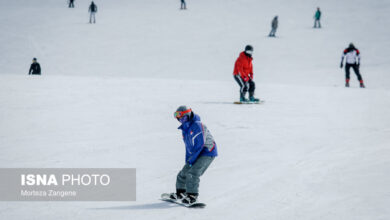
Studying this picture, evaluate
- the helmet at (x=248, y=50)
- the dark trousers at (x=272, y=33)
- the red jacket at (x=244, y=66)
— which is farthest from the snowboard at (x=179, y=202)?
the dark trousers at (x=272, y=33)

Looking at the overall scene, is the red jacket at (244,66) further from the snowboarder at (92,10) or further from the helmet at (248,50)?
the snowboarder at (92,10)

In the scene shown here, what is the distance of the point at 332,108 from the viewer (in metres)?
11.9

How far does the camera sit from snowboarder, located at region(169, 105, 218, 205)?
532 centimetres

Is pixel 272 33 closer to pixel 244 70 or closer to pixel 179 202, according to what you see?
pixel 244 70

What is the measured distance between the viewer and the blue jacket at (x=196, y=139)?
5316 mm

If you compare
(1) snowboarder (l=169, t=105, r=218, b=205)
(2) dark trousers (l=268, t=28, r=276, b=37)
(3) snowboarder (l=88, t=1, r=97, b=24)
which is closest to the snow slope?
(1) snowboarder (l=169, t=105, r=218, b=205)

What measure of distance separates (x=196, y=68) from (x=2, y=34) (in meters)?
11.4

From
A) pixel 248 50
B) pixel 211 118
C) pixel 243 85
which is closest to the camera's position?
pixel 211 118

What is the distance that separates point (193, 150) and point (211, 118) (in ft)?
17.0

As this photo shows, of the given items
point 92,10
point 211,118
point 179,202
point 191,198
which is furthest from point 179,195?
point 92,10

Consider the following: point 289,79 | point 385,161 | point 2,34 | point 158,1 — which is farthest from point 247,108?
point 158,1

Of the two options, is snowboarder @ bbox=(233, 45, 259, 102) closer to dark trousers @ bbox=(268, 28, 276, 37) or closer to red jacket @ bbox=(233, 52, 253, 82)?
red jacket @ bbox=(233, 52, 253, 82)

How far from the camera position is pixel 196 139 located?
5.33 m

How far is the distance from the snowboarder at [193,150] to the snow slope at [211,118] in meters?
0.24
